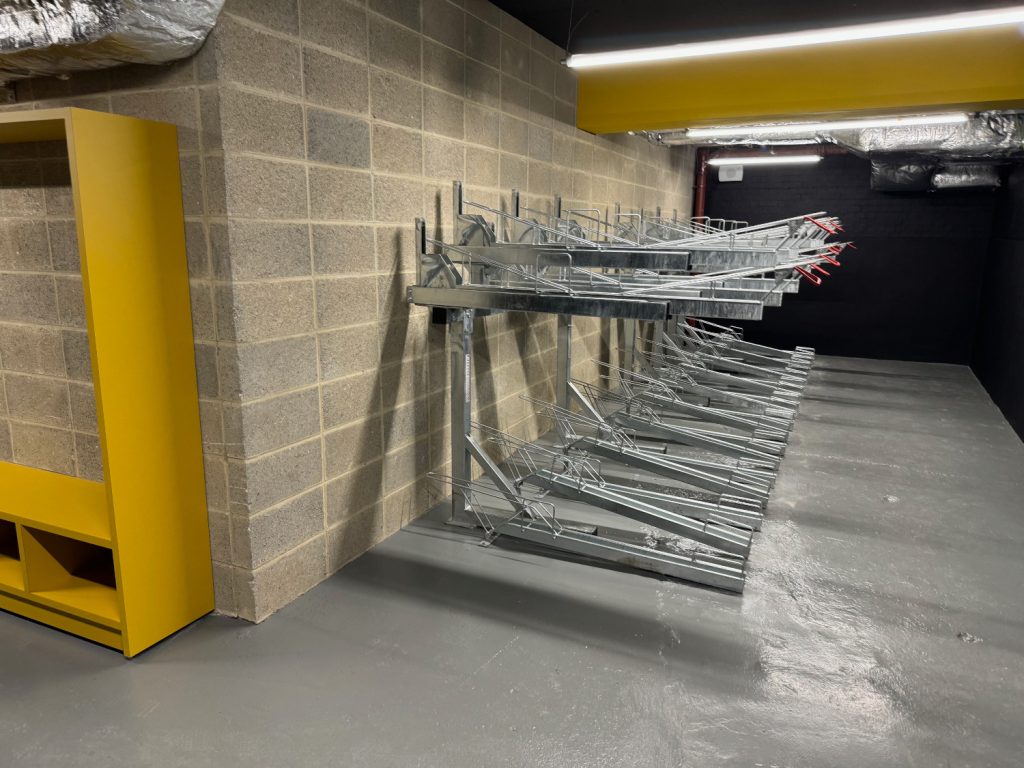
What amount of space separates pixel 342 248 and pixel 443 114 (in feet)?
3.65

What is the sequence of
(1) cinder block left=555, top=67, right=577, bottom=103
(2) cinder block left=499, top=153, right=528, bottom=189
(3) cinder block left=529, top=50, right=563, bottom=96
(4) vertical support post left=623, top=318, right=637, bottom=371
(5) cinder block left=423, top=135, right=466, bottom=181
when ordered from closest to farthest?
(5) cinder block left=423, top=135, right=466, bottom=181
(2) cinder block left=499, top=153, right=528, bottom=189
(3) cinder block left=529, top=50, right=563, bottom=96
(1) cinder block left=555, top=67, right=577, bottom=103
(4) vertical support post left=623, top=318, right=637, bottom=371

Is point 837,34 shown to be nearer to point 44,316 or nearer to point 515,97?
point 515,97

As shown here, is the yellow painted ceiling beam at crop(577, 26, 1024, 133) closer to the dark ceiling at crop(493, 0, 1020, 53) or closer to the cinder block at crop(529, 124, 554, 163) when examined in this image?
the dark ceiling at crop(493, 0, 1020, 53)

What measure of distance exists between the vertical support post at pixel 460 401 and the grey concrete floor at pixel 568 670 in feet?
0.79

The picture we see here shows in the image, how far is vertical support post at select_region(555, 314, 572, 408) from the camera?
487 cm

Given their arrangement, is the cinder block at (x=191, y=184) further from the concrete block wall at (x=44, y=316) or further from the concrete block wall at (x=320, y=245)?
the concrete block wall at (x=44, y=316)

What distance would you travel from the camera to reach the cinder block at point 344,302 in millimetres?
2818

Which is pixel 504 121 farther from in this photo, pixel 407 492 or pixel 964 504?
pixel 964 504

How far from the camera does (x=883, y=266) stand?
28.5 ft

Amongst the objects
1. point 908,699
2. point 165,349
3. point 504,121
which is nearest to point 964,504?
point 908,699

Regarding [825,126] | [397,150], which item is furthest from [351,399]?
[825,126]

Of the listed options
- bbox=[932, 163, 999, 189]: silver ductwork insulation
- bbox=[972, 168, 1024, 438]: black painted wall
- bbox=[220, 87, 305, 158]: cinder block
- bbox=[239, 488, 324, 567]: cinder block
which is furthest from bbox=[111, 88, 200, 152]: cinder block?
bbox=[932, 163, 999, 189]: silver ductwork insulation

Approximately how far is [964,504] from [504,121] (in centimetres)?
362

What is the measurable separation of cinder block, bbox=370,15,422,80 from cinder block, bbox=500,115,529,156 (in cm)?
96
